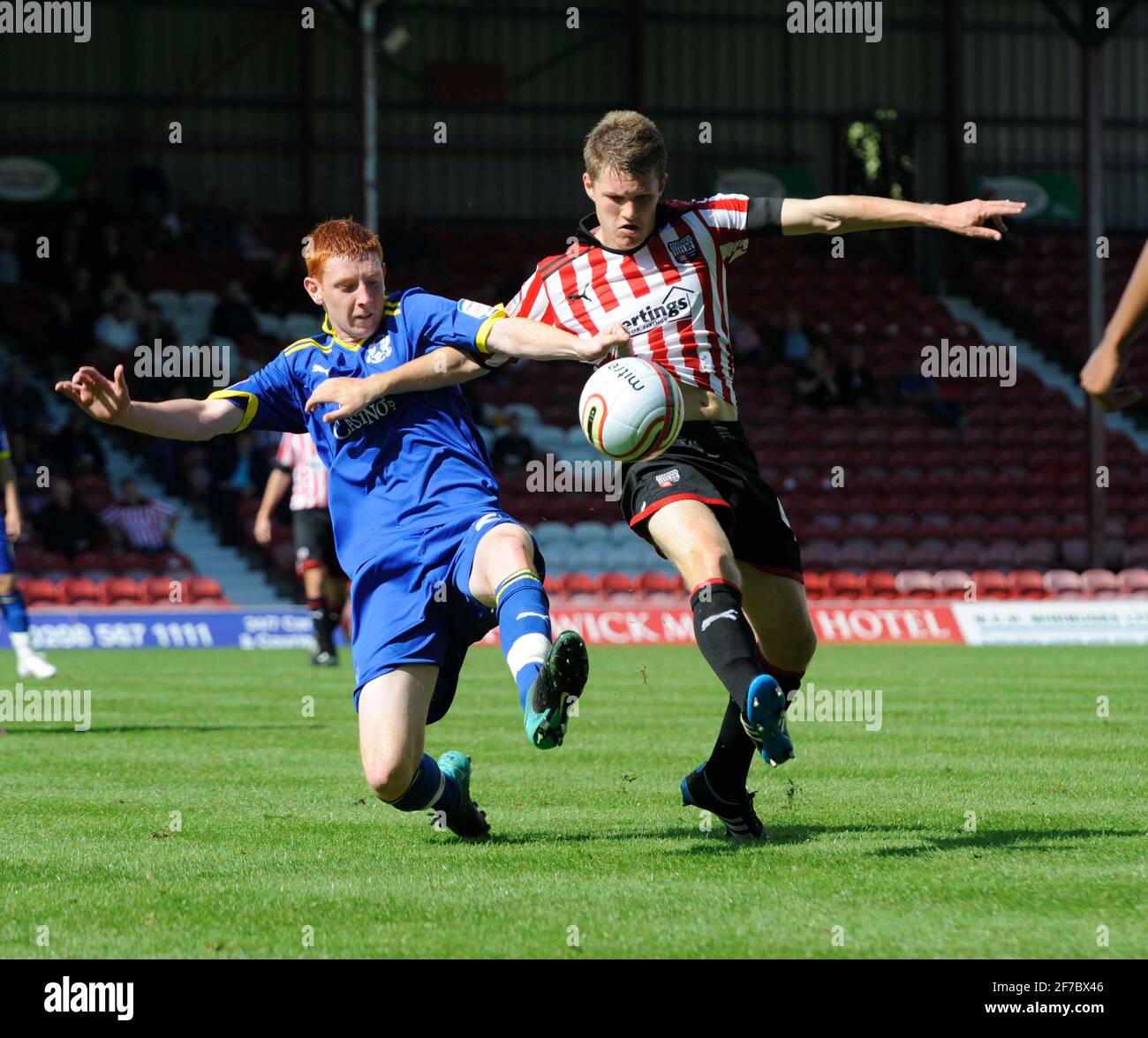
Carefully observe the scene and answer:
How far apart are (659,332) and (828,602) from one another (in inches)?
594

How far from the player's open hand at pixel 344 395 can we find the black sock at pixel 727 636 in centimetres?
129

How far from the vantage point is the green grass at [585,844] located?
466 centimetres

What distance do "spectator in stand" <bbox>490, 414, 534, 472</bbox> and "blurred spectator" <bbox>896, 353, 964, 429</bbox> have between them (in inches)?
270

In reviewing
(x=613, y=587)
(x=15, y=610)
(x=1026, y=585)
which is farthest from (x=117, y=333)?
(x=15, y=610)

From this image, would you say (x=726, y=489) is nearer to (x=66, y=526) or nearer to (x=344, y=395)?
(x=344, y=395)

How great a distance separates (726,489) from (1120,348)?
2.20 meters

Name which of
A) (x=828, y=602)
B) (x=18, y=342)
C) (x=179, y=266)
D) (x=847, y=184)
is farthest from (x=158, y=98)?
(x=828, y=602)

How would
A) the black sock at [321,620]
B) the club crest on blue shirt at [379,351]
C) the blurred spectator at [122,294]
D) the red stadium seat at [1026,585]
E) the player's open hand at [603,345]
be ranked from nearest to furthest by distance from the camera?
the player's open hand at [603,345], the club crest on blue shirt at [379,351], the black sock at [321,620], the red stadium seat at [1026,585], the blurred spectator at [122,294]

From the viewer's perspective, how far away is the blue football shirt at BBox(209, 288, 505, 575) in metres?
6.32

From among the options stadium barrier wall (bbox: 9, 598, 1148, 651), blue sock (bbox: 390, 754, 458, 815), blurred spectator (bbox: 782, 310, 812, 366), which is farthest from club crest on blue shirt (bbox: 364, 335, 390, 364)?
blurred spectator (bbox: 782, 310, 812, 366)

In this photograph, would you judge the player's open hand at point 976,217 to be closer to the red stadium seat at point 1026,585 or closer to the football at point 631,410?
the football at point 631,410

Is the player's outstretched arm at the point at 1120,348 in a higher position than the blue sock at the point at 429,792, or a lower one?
higher

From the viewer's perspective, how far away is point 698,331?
21.1 ft

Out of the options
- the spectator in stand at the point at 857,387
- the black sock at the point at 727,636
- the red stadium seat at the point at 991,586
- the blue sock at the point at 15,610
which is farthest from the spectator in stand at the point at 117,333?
the black sock at the point at 727,636
